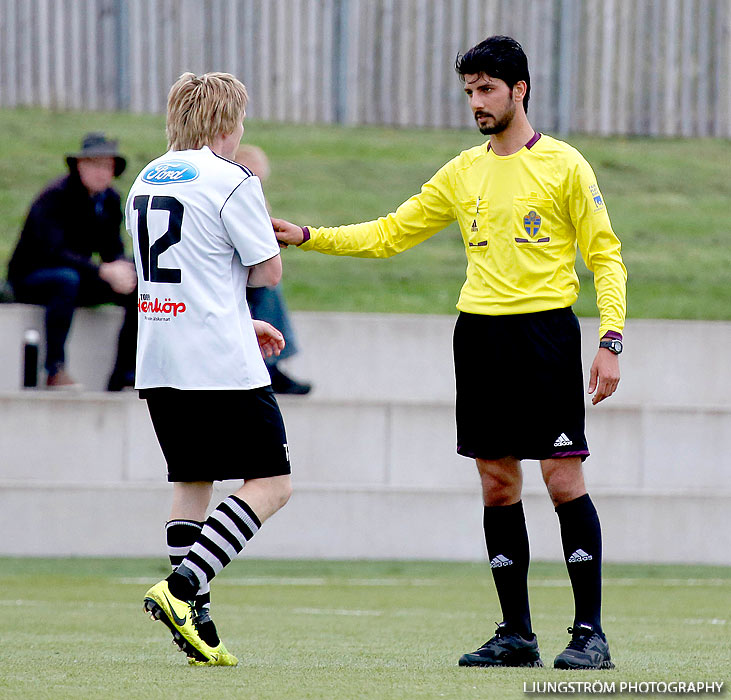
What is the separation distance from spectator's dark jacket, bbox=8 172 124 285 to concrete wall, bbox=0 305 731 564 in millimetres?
480

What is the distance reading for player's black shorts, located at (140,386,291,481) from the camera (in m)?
4.10

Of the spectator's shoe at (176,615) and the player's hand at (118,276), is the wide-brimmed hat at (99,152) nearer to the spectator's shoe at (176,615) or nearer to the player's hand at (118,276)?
the player's hand at (118,276)

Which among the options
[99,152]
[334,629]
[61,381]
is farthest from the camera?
[61,381]

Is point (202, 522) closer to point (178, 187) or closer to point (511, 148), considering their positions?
point (178, 187)

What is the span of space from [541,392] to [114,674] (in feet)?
4.85

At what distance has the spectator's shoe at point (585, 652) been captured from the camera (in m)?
4.12

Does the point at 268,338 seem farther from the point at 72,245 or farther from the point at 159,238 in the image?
the point at 72,245

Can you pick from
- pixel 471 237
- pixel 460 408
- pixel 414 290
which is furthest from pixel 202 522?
pixel 414 290

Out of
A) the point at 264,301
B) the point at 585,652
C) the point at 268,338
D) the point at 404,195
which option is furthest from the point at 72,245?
the point at 585,652

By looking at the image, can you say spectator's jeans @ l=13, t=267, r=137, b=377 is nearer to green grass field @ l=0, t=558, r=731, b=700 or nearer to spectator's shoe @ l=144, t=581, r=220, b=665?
green grass field @ l=0, t=558, r=731, b=700

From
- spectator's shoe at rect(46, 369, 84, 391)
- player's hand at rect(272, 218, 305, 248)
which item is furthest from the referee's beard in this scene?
spectator's shoe at rect(46, 369, 84, 391)

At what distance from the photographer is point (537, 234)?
4285 mm

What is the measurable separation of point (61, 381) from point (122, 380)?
0.44 m

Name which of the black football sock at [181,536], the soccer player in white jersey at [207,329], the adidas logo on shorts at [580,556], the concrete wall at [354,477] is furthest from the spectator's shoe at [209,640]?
the concrete wall at [354,477]
